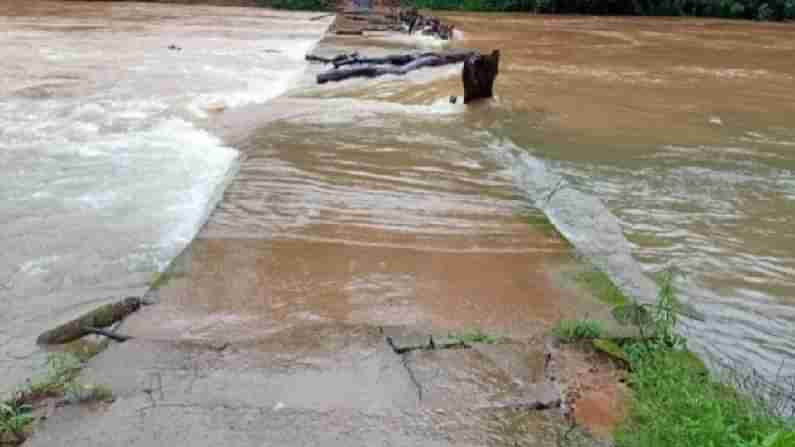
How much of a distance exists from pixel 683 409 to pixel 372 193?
3884 millimetres

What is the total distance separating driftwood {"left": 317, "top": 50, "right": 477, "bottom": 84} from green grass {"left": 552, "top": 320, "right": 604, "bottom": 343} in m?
9.46

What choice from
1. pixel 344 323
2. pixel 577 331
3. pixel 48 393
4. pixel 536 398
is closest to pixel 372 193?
pixel 344 323

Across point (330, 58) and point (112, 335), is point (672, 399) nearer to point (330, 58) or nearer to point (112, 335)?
point (112, 335)

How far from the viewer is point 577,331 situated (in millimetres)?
3891

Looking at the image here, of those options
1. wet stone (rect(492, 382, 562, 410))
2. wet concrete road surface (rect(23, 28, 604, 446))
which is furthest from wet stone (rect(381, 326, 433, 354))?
wet stone (rect(492, 382, 562, 410))

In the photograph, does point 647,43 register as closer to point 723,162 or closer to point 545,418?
point 723,162

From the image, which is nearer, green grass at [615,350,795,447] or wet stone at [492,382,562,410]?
green grass at [615,350,795,447]

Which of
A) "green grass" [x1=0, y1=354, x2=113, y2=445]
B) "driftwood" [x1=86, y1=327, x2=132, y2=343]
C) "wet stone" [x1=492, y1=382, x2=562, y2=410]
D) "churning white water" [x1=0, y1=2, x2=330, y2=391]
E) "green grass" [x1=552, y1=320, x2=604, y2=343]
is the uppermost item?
"churning white water" [x1=0, y1=2, x2=330, y2=391]

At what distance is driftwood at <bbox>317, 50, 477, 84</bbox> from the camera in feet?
43.6

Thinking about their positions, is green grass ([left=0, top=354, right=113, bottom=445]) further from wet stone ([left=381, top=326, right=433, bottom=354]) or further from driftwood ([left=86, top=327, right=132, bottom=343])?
wet stone ([left=381, top=326, right=433, bottom=354])

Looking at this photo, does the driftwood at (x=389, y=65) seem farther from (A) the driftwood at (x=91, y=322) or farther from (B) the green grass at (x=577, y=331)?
(B) the green grass at (x=577, y=331)

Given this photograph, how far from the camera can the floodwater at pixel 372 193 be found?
4395 millimetres

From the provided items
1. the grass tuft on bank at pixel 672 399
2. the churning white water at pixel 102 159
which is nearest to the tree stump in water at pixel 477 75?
the churning white water at pixel 102 159

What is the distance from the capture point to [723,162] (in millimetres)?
8203
